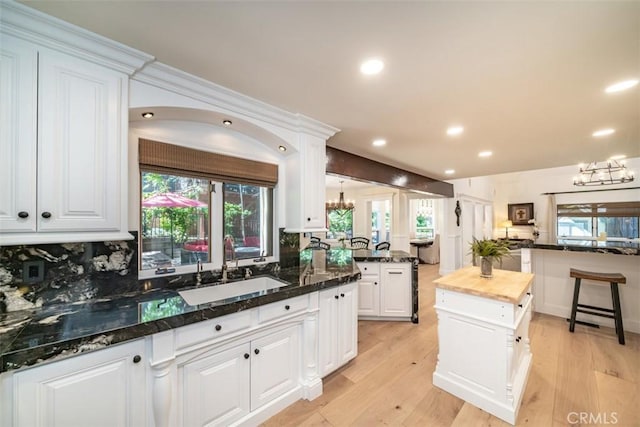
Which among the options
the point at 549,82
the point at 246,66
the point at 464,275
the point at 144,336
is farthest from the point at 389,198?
the point at 144,336

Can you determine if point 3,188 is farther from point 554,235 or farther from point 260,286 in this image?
point 554,235

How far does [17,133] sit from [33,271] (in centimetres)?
78

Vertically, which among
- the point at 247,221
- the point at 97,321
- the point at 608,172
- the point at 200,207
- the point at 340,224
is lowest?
the point at 97,321

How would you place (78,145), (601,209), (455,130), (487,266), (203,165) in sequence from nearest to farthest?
(78,145)
(203,165)
(487,266)
(455,130)
(601,209)

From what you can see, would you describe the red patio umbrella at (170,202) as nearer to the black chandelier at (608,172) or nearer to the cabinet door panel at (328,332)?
the cabinet door panel at (328,332)

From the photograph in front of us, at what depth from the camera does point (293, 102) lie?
211 cm

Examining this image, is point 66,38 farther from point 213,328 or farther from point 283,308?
point 283,308

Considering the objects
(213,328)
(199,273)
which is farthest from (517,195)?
A: (213,328)

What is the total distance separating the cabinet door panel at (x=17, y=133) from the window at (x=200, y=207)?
0.63 meters

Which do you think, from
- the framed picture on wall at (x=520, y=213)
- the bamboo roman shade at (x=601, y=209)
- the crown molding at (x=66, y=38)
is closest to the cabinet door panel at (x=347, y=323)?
the crown molding at (x=66, y=38)

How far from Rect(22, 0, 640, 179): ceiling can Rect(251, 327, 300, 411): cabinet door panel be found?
1.88 m

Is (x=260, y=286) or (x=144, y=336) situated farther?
(x=260, y=286)

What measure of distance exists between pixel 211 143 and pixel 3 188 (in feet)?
4.17

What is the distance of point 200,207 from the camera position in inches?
88.5
